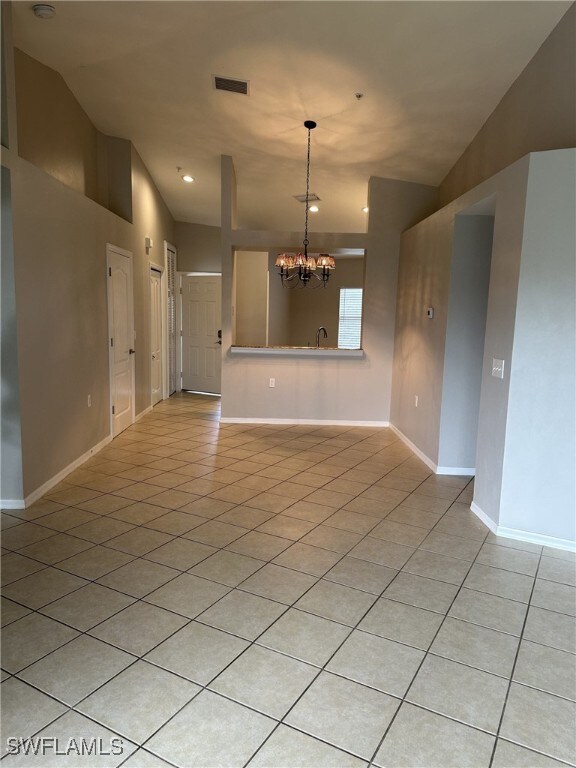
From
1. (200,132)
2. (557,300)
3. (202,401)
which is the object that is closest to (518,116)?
(557,300)

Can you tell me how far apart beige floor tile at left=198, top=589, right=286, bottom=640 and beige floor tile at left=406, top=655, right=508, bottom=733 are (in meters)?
0.70

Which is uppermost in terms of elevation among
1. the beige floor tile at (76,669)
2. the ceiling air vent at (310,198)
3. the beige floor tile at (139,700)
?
the ceiling air vent at (310,198)

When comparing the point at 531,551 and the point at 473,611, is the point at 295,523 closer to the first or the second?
the point at 473,611

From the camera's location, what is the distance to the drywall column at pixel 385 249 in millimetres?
5871

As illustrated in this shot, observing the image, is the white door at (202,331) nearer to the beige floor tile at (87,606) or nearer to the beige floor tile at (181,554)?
the beige floor tile at (181,554)

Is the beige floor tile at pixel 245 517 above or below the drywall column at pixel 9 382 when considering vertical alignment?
below

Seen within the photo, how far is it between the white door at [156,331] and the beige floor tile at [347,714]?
5692 mm

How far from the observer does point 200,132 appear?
5.13 meters

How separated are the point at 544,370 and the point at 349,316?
24.3 ft

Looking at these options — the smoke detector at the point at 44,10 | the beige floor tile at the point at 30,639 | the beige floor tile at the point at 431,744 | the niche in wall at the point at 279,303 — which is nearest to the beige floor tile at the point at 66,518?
the beige floor tile at the point at 30,639

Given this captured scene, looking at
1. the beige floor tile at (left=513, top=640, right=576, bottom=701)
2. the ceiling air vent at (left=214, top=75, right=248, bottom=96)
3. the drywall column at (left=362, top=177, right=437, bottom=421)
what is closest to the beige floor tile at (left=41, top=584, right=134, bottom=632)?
the beige floor tile at (left=513, top=640, right=576, bottom=701)

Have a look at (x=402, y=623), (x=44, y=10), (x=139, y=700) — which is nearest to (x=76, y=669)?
(x=139, y=700)

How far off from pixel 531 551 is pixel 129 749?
2.50 metres

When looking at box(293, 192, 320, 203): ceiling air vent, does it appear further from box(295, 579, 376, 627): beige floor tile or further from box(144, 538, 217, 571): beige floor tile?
box(295, 579, 376, 627): beige floor tile
